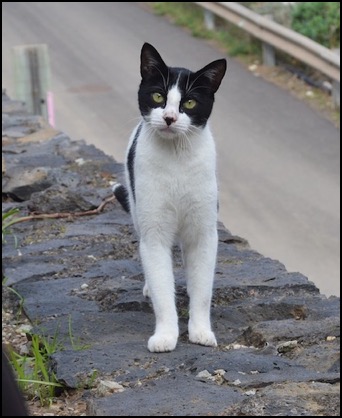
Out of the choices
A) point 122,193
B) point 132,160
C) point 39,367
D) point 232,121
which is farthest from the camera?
point 232,121

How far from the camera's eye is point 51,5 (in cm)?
2070

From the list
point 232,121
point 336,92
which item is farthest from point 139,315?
point 336,92

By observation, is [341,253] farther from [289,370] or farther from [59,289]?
[289,370]

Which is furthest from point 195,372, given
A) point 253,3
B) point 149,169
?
point 253,3

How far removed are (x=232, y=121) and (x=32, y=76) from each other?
3133 mm

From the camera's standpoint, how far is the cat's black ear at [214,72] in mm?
4875

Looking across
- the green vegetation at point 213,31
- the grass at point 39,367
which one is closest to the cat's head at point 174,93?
the grass at point 39,367

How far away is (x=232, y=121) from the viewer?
13.9 m

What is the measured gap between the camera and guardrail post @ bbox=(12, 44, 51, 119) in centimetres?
1148

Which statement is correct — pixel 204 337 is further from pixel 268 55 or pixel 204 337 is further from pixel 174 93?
pixel 268 55

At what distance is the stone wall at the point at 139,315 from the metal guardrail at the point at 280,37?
22.9 ft

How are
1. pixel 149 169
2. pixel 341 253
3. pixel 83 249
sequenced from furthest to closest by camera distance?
pixel 341 253 → pixel 83 249 → pixel 149 169

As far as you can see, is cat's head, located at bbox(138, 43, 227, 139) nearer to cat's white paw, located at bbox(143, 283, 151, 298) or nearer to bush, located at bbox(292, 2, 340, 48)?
cat's white paw, located at bbox(143, 283, 151, 298)

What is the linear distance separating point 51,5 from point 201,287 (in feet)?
53.8
